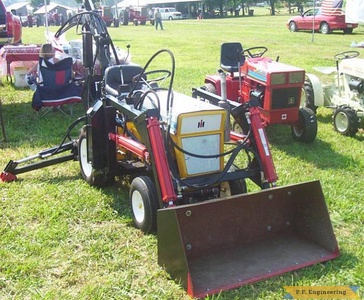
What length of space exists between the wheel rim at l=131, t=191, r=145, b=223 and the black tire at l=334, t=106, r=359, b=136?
142 inches

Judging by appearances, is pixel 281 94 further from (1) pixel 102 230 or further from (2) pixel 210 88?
(1) pixel 102 230

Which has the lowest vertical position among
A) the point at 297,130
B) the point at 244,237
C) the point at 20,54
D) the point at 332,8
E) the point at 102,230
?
the point at 102,230

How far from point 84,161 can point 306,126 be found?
108 inches

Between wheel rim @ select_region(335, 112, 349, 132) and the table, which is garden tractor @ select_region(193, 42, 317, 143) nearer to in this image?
wheel rim @ select_region(335, 112, 349, 132)

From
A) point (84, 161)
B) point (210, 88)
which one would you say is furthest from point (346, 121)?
point (84, 161)

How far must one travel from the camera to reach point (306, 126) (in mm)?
5871

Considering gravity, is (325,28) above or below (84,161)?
above

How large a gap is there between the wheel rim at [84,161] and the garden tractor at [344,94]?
3485mm

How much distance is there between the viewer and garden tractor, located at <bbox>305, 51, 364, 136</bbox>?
6.35 m

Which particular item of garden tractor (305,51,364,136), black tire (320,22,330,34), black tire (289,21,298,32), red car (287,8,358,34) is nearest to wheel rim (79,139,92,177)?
garden tractor (305,51,364,136)

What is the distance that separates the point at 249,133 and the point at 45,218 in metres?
1.83

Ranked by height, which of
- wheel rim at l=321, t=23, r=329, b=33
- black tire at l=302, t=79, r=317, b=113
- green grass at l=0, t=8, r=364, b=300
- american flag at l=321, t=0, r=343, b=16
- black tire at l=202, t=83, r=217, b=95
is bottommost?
green grass at l=0, t=8, r=364, b=300

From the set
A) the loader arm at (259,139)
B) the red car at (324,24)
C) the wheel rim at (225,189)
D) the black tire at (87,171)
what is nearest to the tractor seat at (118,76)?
the black tire at (87,171)

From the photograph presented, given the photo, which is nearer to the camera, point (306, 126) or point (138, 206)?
point (138, 206)
